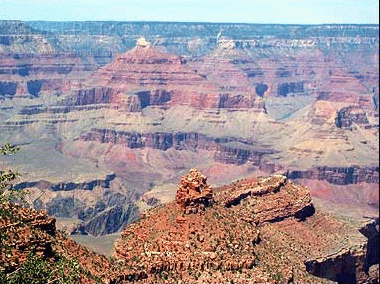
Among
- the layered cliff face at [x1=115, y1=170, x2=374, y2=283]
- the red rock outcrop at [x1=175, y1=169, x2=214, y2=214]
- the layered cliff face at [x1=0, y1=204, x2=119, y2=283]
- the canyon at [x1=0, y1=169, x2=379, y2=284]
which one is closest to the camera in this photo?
the layered cliff face at [x1=0, y1=204, x2=119, y2=283]

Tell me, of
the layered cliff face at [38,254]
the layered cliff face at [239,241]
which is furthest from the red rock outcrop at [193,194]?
the layered cliff face at [38,254]

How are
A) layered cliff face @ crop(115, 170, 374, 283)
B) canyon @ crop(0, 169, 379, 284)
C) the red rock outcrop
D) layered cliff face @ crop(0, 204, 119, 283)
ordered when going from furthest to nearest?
the red rock outcrop < layered cliff face @ crop(115, 170, 374, 283) < canyon @ crop(0, 169, 379, 284) < layered cliff face @ crop(0, 204, 119, 283)

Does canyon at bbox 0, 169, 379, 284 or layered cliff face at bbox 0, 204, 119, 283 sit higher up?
layered cliff face at bbox 0, 204, 119, 283

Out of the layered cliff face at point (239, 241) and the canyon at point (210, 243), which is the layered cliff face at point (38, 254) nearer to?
the canyon at point (210, 243)

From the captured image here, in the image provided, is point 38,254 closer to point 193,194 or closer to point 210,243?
point 210,243

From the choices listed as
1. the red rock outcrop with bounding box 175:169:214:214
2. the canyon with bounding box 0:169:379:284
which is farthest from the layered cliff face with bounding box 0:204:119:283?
the red rock outcrop with bounding box 175:169:214:214

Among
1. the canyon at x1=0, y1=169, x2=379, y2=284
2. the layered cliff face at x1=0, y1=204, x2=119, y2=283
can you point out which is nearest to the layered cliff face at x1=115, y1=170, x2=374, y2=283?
the canyon at x1=0, y1=169, x2=379, y2=284

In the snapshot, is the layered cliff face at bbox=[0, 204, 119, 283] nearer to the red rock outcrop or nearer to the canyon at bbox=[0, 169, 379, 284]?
the canyon at bbox=[0, 169, 379, 284]

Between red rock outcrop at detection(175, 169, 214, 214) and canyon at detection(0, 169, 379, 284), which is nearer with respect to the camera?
canyon at detection(0, 169, 379, 284)
